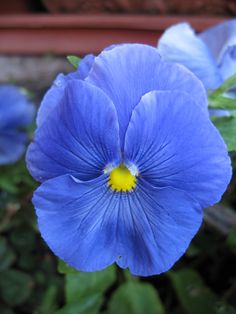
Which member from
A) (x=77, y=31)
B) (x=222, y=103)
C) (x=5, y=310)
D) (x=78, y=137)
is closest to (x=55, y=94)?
(x=78, y=137)

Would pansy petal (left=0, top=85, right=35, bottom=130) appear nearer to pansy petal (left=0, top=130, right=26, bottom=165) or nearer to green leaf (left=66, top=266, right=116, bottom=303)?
pansy petal (left=0, top=130, right=26, bottom=165)

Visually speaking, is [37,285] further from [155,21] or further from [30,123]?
[155,21]

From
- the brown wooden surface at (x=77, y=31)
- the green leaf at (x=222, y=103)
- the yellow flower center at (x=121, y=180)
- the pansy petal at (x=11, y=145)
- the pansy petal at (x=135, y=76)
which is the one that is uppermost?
the pansy petal at (x=135, y=76)

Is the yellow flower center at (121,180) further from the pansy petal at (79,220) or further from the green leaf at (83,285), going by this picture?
the green leaf at (83,285)

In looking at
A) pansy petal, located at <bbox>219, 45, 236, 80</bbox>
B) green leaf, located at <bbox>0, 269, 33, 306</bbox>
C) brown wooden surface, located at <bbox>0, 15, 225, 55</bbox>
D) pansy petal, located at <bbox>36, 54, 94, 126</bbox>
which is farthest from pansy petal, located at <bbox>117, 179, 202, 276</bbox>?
brown wooden surface, located at <bbox>0, 15, 225, 55</bbox>

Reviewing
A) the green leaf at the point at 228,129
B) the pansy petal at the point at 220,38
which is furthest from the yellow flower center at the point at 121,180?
the pansy petal at the point at 220,38

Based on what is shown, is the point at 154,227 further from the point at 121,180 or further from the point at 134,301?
the point at 134,301
